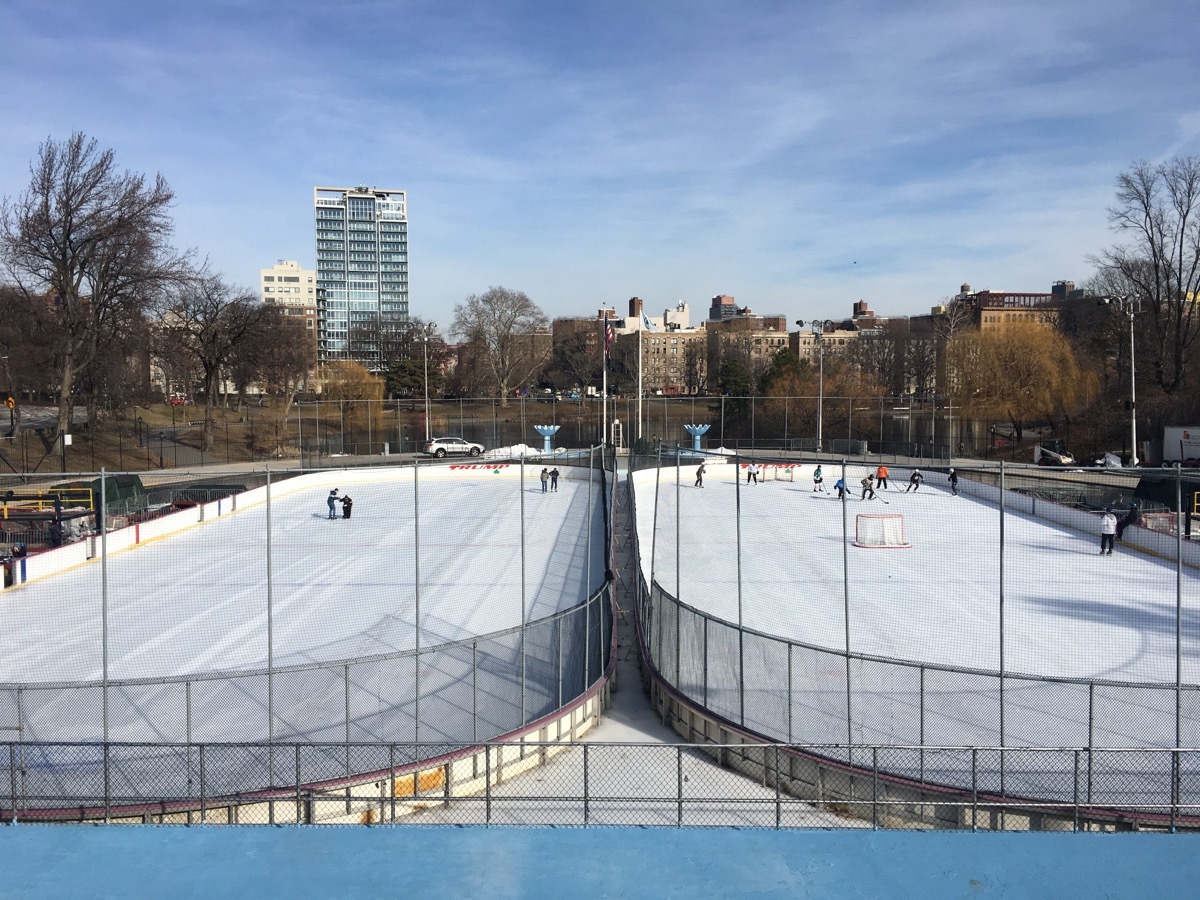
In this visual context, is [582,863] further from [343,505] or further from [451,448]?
[451,448]

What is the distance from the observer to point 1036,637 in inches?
577

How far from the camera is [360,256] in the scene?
154 metres

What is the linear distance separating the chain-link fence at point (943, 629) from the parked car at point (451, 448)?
828 inches

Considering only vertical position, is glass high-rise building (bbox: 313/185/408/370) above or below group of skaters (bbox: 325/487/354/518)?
above

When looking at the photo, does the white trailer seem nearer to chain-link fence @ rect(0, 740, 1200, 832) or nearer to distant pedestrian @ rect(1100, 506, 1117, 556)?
→ distant pedestrian @ rect(1100, 506, 1117, 556)

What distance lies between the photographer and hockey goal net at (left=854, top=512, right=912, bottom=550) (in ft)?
76.1

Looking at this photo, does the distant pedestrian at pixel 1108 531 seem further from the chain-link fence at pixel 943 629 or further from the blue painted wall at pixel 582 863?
the blue painted wall at pixel 582 863

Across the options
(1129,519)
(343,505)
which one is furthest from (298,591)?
(1129,519)

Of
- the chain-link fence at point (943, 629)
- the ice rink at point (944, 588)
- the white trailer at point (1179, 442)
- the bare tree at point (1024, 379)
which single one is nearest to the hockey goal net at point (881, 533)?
the chain-link fence at point (943, 629)

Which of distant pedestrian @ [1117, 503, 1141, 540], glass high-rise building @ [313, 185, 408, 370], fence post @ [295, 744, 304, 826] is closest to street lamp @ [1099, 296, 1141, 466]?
distant pedestrian @ [1117, 503, 1141, 540]

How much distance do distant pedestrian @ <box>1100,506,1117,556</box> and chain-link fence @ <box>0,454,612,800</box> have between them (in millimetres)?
11527

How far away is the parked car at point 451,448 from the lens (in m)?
49.1

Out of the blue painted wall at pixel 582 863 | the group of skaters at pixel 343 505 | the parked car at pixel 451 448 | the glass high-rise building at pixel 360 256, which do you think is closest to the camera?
the blue painted wall at pixel 582 863

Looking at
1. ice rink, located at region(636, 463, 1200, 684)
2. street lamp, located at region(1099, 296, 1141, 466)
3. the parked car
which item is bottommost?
ice rink, located at region(636, 463, 1200, 684)
